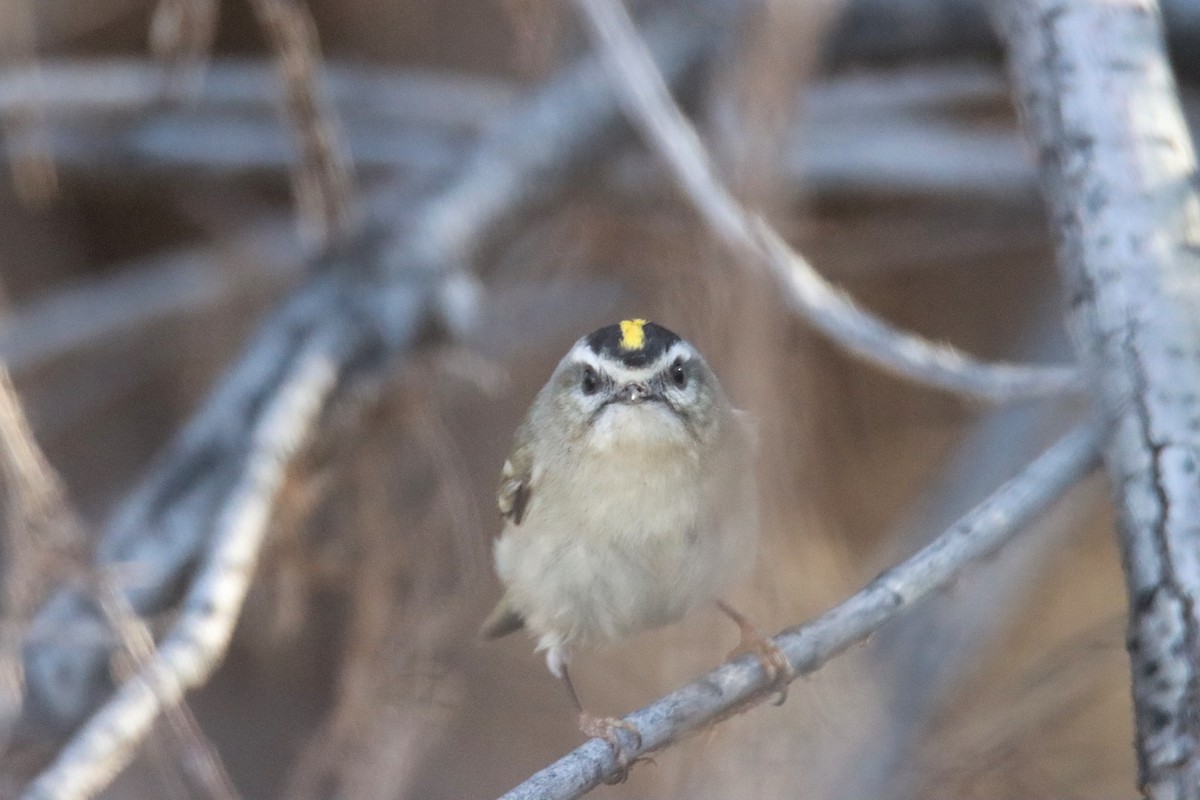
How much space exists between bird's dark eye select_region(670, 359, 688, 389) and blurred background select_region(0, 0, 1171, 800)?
18 cm

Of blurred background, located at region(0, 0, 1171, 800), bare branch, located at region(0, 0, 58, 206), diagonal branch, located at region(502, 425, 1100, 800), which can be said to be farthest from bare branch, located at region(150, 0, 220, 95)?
diagonal branch, located at region(502, 425, 1100, 800)

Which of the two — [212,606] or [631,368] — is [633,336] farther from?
[212,606]

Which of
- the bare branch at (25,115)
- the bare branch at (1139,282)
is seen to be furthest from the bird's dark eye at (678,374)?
the bare branch at (25,115)

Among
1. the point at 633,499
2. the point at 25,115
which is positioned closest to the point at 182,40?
the point at 25,115

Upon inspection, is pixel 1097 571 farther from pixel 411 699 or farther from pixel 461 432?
pixel 411 699

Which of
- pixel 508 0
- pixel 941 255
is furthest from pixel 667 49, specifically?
pixel 941 255

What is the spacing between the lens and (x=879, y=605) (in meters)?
1.38

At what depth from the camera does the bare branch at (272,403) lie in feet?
5.58

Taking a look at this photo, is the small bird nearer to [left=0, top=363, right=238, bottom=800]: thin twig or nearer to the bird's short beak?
the bird's short beak

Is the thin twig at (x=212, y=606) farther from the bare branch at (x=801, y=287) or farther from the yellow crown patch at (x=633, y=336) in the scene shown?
the bare branch at (x=801, y=287)

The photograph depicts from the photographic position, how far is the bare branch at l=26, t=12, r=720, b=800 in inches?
67.0

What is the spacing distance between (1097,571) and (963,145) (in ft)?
5.55

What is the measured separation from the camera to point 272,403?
2217 mm

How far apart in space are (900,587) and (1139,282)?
452 mm
